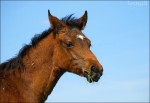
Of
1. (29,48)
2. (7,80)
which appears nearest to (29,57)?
(29,48)

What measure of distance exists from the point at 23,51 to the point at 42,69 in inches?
36.0

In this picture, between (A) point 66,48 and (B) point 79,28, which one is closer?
(A) point 66,48

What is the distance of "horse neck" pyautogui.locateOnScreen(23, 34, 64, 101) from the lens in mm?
10172

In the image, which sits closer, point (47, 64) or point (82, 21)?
point (47, 64)

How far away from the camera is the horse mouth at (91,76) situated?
9862 mm

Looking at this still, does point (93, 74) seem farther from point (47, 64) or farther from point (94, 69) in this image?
point (47, 64)

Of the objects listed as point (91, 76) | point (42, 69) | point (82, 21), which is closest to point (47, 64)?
point (42, 69)

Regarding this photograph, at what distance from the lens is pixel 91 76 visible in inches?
392

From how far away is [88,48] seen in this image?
10.5 m

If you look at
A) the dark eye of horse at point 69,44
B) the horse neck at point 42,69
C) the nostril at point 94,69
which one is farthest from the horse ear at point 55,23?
the nostril at point 94,69

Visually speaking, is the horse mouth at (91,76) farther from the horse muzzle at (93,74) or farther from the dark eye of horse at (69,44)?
the dark eye of horse at (69,44)

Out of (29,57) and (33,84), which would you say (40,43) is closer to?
(29,57)

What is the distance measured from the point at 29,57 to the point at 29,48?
341 mm

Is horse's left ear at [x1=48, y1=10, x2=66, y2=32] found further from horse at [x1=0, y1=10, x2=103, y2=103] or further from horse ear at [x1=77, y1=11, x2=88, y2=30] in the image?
horse ear at [x1=77, y1=11, x2=88, y2=30]
